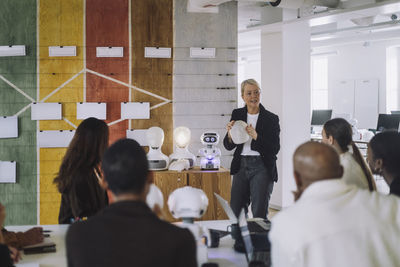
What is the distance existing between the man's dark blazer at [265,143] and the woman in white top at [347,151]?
786mm

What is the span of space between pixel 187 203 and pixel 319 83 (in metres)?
10.8

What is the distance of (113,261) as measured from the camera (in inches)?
47.0

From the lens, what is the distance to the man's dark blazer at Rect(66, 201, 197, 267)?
1.18 meters

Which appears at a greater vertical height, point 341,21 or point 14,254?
point 341,21

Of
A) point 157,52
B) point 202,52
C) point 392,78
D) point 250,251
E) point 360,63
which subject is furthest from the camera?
point 360,63

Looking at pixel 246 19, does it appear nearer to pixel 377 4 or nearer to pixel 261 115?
pixel 377 4

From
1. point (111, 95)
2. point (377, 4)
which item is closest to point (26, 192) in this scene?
point (111, 95)

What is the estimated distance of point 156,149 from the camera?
4.36 m

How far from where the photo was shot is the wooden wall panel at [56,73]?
15.4ft

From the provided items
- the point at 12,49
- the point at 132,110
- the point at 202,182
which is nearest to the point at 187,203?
the point at 202,182

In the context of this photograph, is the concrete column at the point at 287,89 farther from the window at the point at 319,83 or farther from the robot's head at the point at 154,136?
the window at the point at 319,83

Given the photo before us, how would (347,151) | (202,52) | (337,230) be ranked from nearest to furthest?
(337,230)
(347,151)
(202,52)

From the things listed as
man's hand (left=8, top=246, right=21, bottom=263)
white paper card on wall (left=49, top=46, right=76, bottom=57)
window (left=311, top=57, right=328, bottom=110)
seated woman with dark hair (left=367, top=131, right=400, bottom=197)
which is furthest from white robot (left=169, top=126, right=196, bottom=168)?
window (left=311, top=57, right=328, bottom=110)

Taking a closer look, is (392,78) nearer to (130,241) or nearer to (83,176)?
(83,176)
